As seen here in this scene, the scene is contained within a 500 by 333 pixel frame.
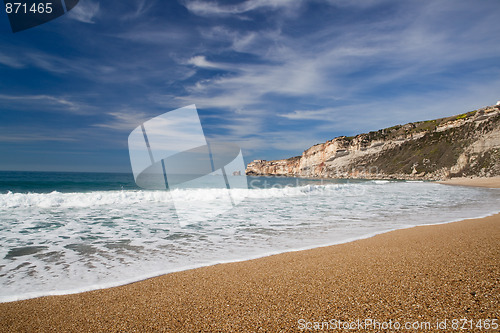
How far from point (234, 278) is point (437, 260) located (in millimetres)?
3117

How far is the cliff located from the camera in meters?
48.9

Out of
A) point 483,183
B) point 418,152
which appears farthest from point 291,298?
point 418,152

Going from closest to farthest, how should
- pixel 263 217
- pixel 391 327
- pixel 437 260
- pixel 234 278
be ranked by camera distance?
pixel 391 327, pixel 234 278, pixel 437 260, pixel 263 217

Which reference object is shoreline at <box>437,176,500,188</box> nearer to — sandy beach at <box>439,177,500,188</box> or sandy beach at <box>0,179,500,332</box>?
sandy beach at <box>439,177,500,188</box>

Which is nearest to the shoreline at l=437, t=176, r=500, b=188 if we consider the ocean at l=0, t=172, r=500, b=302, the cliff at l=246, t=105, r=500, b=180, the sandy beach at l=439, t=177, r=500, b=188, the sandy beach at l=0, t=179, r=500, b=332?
the sandy beach at l=439, t=177, r=500, b=188

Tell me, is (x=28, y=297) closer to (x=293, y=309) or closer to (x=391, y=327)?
(x=293, y=309)

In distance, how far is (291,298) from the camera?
268cm

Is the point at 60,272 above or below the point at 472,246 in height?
above

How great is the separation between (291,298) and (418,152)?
7780 centimetres

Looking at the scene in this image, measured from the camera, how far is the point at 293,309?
2.44 meters

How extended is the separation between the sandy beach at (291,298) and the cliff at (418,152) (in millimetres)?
56110

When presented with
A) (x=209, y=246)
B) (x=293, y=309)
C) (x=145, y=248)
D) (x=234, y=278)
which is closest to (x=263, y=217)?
(x=209, y=246)

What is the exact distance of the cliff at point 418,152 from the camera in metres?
48.9

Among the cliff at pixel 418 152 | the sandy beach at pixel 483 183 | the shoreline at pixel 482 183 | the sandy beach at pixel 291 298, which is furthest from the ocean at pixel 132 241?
the cliff at pixel 418 152
